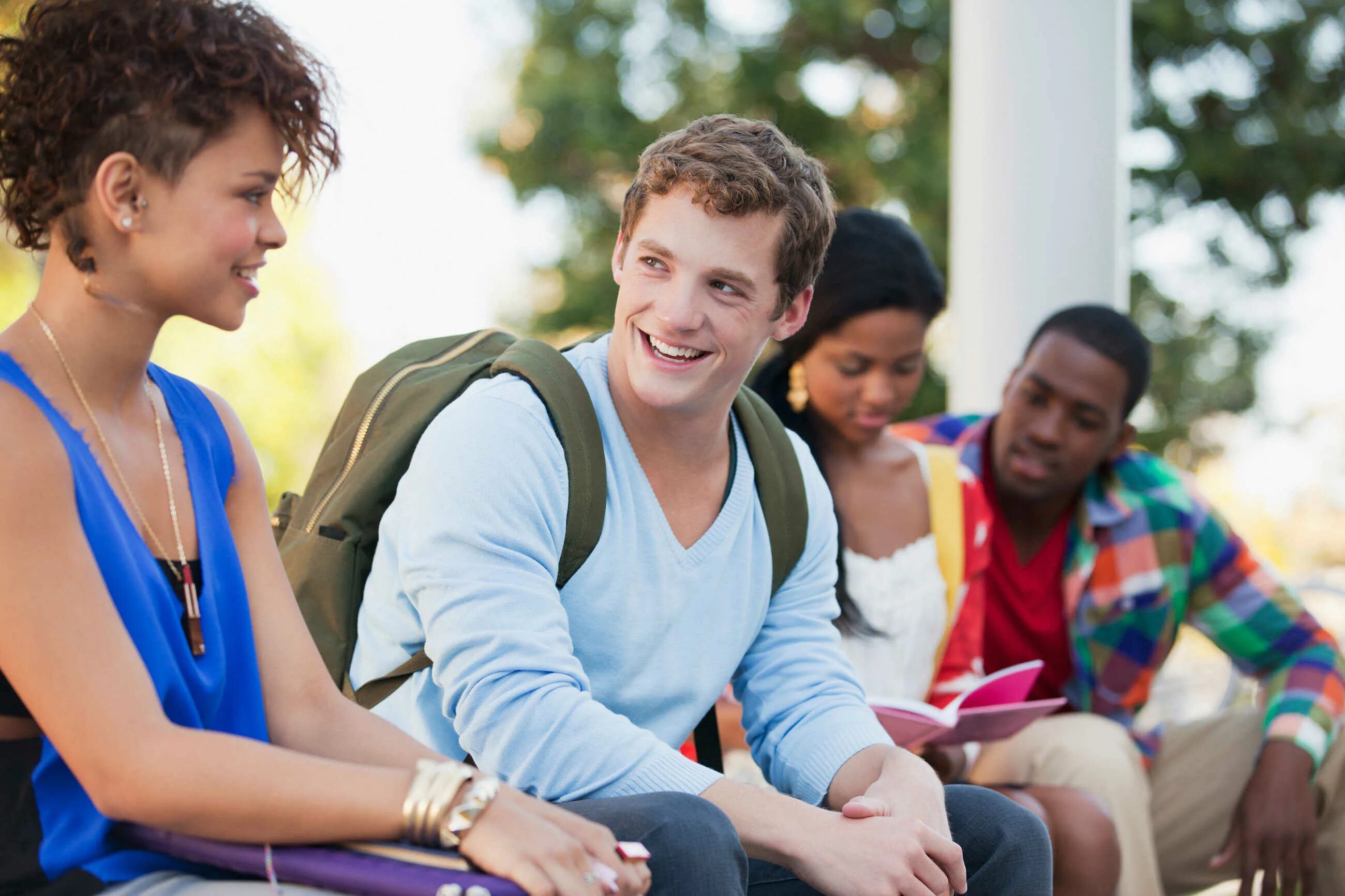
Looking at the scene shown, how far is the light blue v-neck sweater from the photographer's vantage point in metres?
1.68

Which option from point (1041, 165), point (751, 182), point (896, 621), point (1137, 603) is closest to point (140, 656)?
point (751, 182)

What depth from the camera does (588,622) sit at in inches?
73.0

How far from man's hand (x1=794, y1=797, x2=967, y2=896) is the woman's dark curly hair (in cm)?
109

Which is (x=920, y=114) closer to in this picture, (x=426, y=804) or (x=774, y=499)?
(x=774, y=499)

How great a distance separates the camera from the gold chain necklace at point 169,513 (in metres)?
1.34

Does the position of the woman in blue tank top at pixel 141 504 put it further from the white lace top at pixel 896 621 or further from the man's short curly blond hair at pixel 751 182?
the white lace top at pixel 896 621

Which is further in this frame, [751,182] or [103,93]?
[751,182]

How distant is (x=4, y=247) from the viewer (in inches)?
364

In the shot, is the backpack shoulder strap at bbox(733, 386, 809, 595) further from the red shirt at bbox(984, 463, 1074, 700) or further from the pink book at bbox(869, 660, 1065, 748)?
the red shirt at bbox(984, 463, 1074, 700)

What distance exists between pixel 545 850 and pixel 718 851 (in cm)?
27

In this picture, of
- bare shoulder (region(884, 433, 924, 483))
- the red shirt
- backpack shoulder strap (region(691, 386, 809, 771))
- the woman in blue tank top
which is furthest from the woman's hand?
the red shirt

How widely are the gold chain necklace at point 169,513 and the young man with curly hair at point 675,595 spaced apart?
0.36 metres

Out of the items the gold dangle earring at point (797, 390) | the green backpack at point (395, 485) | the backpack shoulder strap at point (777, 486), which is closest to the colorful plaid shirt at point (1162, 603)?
the gold dangle earring at point (797, 390)

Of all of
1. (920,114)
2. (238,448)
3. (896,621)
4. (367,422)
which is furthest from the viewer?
(920,114)
